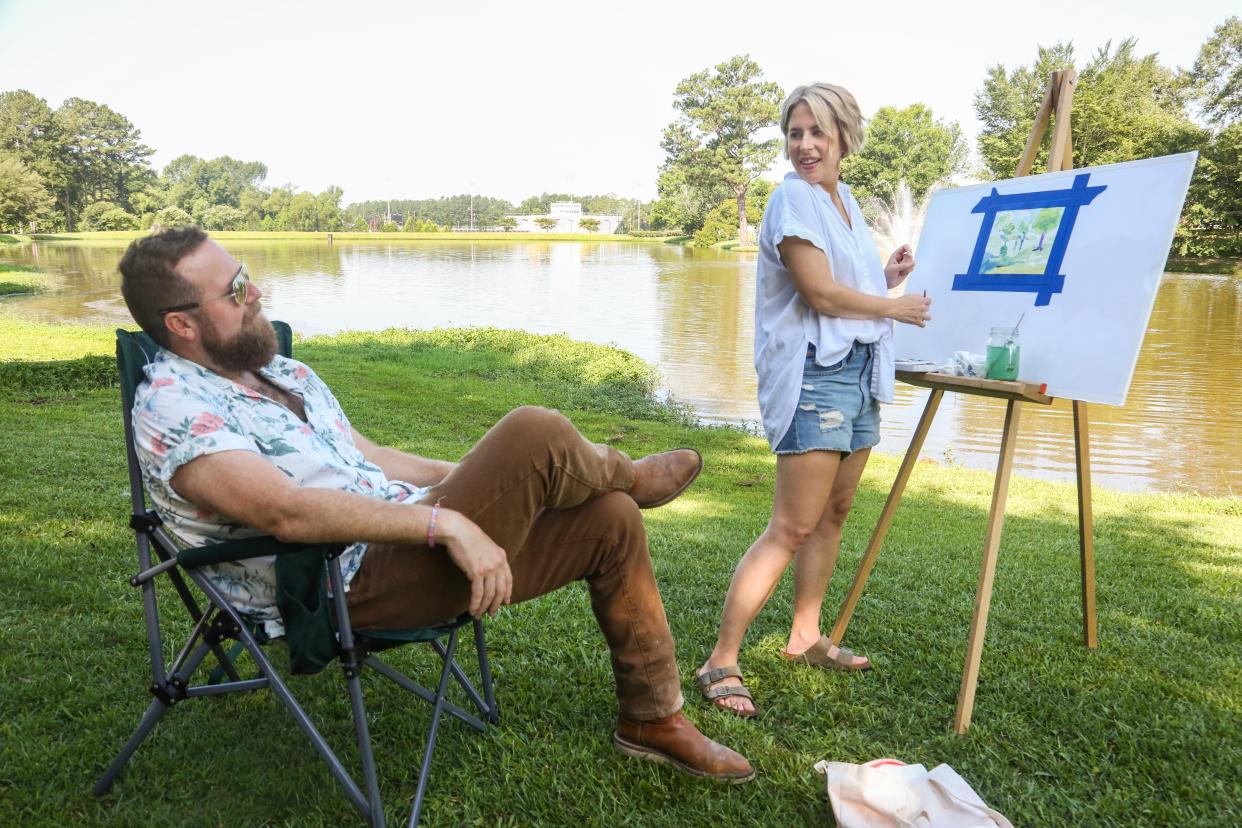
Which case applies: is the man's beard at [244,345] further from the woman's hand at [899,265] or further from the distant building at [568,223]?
the distant building at [568,223]

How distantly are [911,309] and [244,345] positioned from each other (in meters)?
1.87

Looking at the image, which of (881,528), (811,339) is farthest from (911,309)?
(881,528)

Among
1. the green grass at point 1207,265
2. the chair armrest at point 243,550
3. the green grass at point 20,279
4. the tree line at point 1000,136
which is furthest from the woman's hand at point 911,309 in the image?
the green grass at point 1207,265

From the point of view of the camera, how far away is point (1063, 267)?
107 inches

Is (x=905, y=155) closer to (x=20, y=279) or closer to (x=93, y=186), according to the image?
(x=20, y=279)

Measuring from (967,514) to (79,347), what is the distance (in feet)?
36.3

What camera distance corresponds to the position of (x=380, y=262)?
4531 centimetres

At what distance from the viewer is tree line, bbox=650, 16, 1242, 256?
114ft

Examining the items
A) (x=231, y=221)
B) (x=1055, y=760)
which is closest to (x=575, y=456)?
(x=1055, y=760)

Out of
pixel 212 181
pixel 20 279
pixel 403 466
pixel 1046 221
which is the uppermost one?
pixel 212 181

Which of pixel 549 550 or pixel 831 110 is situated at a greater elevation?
pixel 831 110

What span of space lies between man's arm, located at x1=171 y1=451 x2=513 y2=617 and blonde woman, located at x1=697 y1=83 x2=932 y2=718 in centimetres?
105

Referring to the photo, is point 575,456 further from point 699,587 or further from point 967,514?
point 967,514

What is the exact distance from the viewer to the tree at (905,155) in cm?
5834
